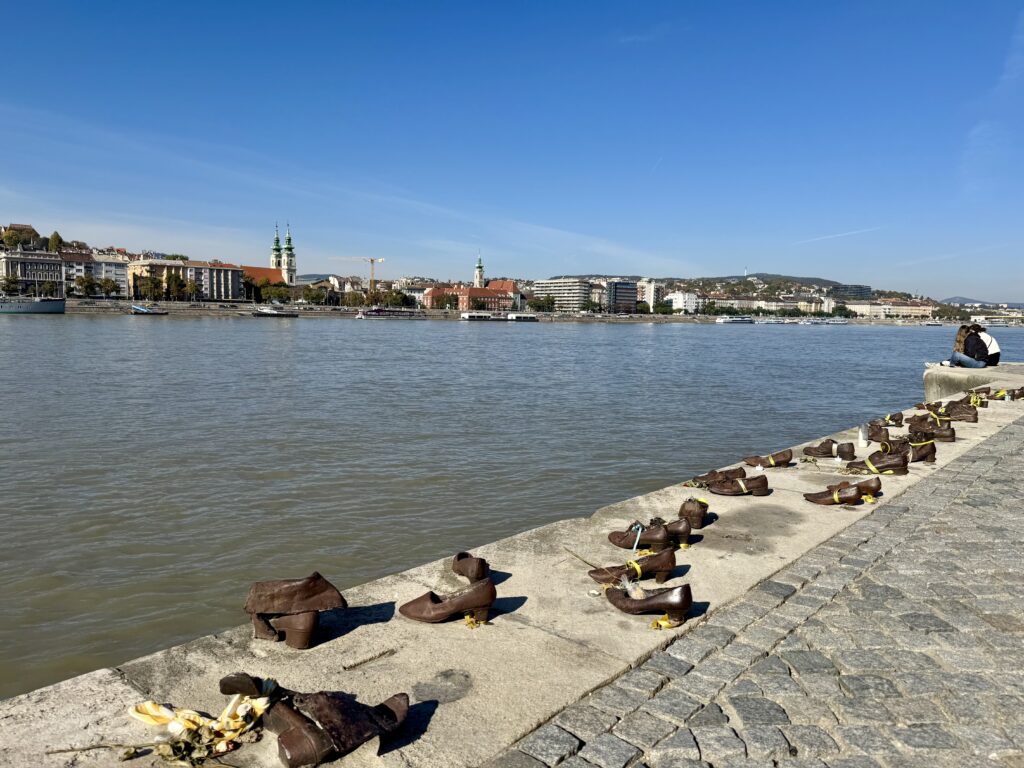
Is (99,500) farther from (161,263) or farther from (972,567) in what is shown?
(161,263)

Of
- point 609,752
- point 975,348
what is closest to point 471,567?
point 609,752

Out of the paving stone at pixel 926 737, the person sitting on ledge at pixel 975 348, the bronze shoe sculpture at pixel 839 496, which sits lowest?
the paving stone at pixel 926 737

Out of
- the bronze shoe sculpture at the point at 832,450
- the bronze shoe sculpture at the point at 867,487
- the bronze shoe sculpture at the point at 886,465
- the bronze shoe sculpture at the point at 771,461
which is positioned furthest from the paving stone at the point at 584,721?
the bronze shoe sculpture at the point at 832,450

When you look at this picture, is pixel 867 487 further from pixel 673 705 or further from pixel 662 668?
pixel 673 705

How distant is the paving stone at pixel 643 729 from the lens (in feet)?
11.2

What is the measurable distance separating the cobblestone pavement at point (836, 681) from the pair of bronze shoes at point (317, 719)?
0.60 m

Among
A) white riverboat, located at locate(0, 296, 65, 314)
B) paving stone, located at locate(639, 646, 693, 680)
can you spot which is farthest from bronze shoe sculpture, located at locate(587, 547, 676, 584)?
white riverboat, located at locate(0, 296, 65, 314)

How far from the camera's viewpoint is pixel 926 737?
3438 mm

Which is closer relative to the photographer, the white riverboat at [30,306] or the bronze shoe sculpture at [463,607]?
the bronze shoe sculpture at [463,607]

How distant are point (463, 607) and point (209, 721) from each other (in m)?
1.75

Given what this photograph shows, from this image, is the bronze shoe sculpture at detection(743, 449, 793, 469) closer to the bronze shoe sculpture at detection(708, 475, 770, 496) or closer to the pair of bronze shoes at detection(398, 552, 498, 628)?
the bronze shoe sculpture at detection(708, 475, 770, 496)

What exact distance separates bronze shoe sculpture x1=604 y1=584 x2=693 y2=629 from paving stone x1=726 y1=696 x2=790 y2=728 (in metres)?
0.85

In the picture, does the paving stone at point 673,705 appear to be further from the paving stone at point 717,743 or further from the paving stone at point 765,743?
the paving stone at point 765,743

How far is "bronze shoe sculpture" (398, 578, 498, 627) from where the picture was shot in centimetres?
462
